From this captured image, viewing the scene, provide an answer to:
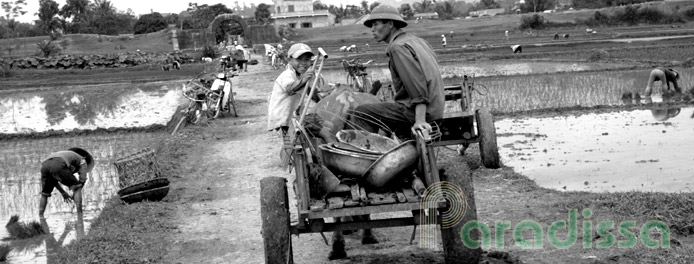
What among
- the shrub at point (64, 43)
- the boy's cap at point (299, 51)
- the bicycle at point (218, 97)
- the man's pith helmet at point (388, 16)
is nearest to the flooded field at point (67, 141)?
the bicycle at point (218, 97)

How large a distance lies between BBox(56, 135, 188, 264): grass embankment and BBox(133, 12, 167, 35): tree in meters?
72.2

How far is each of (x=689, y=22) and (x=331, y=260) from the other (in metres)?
49.3

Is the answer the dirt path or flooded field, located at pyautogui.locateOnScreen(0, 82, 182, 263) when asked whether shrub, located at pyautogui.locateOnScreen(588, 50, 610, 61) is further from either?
the dirt path

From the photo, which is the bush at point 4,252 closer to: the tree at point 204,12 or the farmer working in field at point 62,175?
the farmer working in field at point 62,175

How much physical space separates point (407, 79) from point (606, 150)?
570 cm

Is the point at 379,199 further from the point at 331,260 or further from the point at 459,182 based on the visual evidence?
the point at 331,260

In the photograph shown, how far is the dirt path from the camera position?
5.53m

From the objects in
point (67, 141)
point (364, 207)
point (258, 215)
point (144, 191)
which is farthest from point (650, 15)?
point (364, 207)

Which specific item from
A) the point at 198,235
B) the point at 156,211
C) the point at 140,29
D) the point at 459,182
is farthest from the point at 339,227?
the point at 140,29

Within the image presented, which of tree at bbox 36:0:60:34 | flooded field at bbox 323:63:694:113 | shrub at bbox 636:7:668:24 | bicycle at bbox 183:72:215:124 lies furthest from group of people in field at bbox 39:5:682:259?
tree at bbox 36:0:60:34

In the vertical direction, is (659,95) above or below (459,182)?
below

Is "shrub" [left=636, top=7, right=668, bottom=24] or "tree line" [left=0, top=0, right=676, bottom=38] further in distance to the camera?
"tree line" [left=0, top=0, right=676, bottom=38]

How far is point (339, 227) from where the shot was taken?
505cm

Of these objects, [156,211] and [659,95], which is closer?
[156,211]
